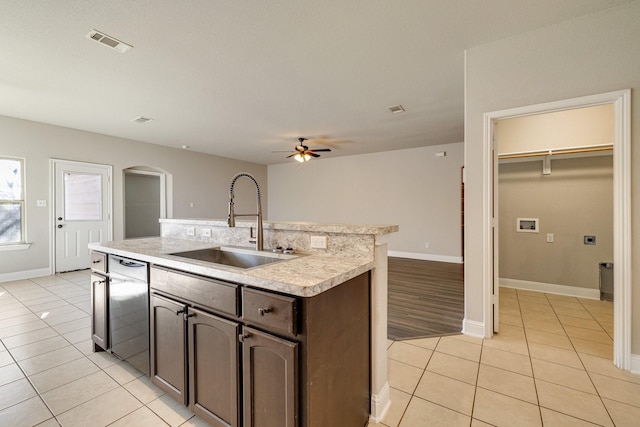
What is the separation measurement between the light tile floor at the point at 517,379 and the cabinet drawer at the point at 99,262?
221 centimetres

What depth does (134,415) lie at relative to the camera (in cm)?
158

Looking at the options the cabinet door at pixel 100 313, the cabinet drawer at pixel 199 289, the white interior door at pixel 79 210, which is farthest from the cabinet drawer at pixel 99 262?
the white interior door at pixel 79 210

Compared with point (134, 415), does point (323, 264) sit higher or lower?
higher

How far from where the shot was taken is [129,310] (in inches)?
73.5

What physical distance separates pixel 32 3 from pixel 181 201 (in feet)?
17.3

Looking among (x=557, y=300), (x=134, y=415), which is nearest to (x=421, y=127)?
(x=557, y=300)

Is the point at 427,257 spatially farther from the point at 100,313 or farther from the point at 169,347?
the point at 100,313

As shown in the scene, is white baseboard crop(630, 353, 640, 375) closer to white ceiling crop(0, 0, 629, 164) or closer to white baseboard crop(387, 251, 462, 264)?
white ceiling crop(0, 0, 629, 164)

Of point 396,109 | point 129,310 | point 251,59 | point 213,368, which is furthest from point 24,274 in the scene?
point 396,109

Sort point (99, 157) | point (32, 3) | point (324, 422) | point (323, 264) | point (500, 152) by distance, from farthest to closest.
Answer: point (99, 157), point (500, 152), point (32, 3), point (323, 264), point (324, 422)

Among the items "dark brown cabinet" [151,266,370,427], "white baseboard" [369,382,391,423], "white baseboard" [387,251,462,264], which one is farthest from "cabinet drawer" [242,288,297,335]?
"white baseboard" [387,251,462,264]

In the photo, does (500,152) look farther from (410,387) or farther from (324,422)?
(324,422)

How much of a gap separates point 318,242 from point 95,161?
19.2 ft

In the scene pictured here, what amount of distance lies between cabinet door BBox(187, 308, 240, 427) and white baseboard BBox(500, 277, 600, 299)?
4.19 m
